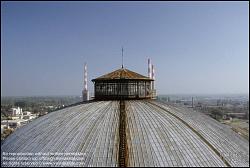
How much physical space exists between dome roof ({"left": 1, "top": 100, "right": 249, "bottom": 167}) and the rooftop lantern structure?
0.73 m

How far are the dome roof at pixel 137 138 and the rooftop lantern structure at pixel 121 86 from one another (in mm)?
728

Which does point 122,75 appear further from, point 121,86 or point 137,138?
point 137,138

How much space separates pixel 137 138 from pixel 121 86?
16.5 feet

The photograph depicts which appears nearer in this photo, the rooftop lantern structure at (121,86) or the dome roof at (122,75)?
the rooftop lantern structure at (121,86)

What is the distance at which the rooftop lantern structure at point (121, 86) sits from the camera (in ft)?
58.8

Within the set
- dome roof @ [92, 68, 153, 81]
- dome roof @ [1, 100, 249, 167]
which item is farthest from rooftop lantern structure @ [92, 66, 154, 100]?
dome roof @ [1, 100, 249, 167]

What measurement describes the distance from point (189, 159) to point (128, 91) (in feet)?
20.3

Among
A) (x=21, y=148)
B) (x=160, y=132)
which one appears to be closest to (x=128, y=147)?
(x=160, y=132)

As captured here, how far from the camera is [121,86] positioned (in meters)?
18.0

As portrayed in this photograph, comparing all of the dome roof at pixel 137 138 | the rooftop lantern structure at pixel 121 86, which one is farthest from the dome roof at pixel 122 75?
the dome roof at pixel 137 138

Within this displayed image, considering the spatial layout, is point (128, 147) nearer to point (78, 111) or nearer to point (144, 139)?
point (144, 139)

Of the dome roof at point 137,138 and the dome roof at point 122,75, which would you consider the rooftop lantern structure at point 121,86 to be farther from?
the dome roof at point 137,138

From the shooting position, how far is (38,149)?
545 inches

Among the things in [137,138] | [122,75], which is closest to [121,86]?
[122,75]
